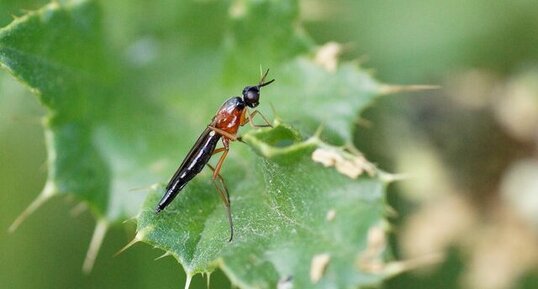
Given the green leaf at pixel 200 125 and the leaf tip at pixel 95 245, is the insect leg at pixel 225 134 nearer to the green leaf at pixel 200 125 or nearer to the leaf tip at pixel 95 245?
the green leaf at pixel 200 125

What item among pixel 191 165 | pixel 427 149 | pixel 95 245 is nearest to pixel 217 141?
pixel 191 165

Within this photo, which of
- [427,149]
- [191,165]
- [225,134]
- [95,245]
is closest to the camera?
[191,165]

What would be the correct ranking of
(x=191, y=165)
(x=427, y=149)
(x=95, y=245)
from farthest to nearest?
(x=427, y=149) → (x=95, y=245) → (x=191, y=165)

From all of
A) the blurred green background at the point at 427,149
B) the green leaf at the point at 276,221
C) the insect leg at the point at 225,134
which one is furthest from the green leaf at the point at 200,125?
the blurred green background at the point at 427,149

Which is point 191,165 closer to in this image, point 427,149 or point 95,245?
point 95,245

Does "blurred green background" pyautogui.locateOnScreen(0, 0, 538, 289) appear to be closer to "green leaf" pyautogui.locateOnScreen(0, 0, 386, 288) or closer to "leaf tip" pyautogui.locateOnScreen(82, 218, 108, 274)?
"leaf tip" pyautogui.locateOnScreen(82, 218, 108, 274)

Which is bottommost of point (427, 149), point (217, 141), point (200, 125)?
point (427, 149)

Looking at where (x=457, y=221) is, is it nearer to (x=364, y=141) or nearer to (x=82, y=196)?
(x=364, y=141)

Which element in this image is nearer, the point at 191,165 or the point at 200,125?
the point at 191,165

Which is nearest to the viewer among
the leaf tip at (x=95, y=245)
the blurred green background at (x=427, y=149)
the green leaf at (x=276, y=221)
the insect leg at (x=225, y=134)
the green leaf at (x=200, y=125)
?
the green leaf at (x=276, y=221)
